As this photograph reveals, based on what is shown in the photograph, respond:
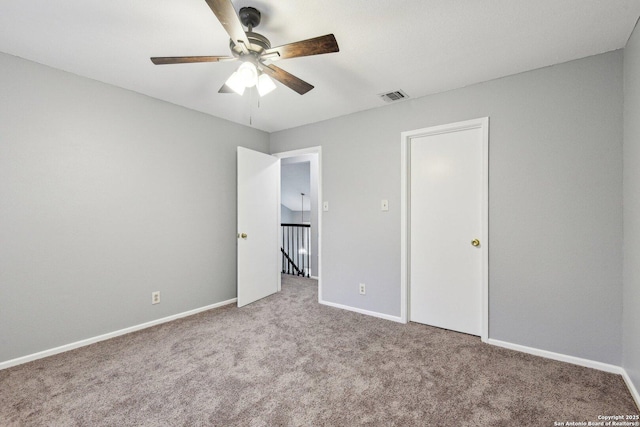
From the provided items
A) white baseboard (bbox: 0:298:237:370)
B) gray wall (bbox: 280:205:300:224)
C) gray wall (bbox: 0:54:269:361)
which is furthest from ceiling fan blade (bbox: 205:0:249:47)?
gray wall (bbox: 280:205:300:224)

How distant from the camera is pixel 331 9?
166cm

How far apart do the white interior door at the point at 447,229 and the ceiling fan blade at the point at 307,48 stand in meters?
1.77

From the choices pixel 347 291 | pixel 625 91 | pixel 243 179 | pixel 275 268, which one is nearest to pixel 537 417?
pixel 347 291

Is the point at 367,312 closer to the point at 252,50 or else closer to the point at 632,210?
the point at 632,210

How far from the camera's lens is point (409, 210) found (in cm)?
305

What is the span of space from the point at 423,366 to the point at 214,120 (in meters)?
3.49

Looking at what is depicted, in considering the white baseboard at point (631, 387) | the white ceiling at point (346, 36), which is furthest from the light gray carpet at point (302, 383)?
the white ceiling at point (346, 36)

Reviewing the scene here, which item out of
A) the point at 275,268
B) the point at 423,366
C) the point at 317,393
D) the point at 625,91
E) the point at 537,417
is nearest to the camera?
the point at 537,417

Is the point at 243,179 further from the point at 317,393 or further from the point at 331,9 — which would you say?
the point at 317,393

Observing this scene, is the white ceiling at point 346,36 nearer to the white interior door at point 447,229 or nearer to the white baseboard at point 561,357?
the white interior door at point 447,229

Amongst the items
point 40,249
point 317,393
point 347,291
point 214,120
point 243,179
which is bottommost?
point 317,393

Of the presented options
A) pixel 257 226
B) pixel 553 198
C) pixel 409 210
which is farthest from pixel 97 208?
pixel 553 198

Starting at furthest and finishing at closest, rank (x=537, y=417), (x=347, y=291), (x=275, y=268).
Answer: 1. (x=275, y=268)
2. (x=347, y=291)
3. (x=537, y=417)

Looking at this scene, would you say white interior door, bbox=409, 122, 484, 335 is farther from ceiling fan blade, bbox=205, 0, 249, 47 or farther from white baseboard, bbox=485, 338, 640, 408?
ceiling fan blade, bbox=205, 0, 249, 47
